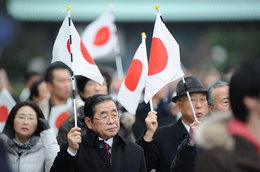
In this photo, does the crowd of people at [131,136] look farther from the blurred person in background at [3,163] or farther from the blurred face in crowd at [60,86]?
the blurred face in crowd at [60,86]

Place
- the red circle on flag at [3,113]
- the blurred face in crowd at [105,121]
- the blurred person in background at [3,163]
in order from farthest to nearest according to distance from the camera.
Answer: the red circle on flag at [3,113] < the blurred face in crowd at [105,121] < the blurred person in background at [3,163]

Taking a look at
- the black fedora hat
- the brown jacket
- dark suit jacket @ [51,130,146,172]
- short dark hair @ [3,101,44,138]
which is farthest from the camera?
the black fedora hat

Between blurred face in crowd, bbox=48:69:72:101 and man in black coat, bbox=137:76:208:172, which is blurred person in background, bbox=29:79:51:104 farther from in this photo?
man in black coat, bbox=137:76:208:172

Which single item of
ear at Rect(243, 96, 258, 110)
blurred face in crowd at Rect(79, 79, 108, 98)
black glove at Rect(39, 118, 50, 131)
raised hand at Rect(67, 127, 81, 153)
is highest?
blurred face in crowd at Rect(79, 79, 108, 98)

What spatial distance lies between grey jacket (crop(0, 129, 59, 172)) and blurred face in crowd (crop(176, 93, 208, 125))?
1.38m

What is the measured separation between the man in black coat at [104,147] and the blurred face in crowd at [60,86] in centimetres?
288

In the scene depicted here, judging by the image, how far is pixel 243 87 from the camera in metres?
3.69

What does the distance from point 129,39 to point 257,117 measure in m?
50.3

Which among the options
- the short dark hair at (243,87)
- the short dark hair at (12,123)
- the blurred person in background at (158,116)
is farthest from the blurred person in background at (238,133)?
the blurred person in background at (158,116)

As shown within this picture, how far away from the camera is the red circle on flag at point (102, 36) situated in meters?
10.1

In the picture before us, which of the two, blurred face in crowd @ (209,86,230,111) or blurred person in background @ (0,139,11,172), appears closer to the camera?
blurred person in background @ (0,139,11,172)

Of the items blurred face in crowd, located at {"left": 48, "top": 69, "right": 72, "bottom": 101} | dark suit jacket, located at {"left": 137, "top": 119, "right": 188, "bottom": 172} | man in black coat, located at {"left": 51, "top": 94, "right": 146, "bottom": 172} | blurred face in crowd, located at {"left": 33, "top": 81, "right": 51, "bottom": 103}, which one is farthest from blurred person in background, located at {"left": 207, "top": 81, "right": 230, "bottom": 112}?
blurred face in crowd, located at {"left": 33, "top": 81, "right": 51, "bottom": 103}

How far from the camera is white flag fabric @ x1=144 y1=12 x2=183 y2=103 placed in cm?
628

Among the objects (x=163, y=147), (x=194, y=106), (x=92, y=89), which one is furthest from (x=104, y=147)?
(x=92, y=89)
